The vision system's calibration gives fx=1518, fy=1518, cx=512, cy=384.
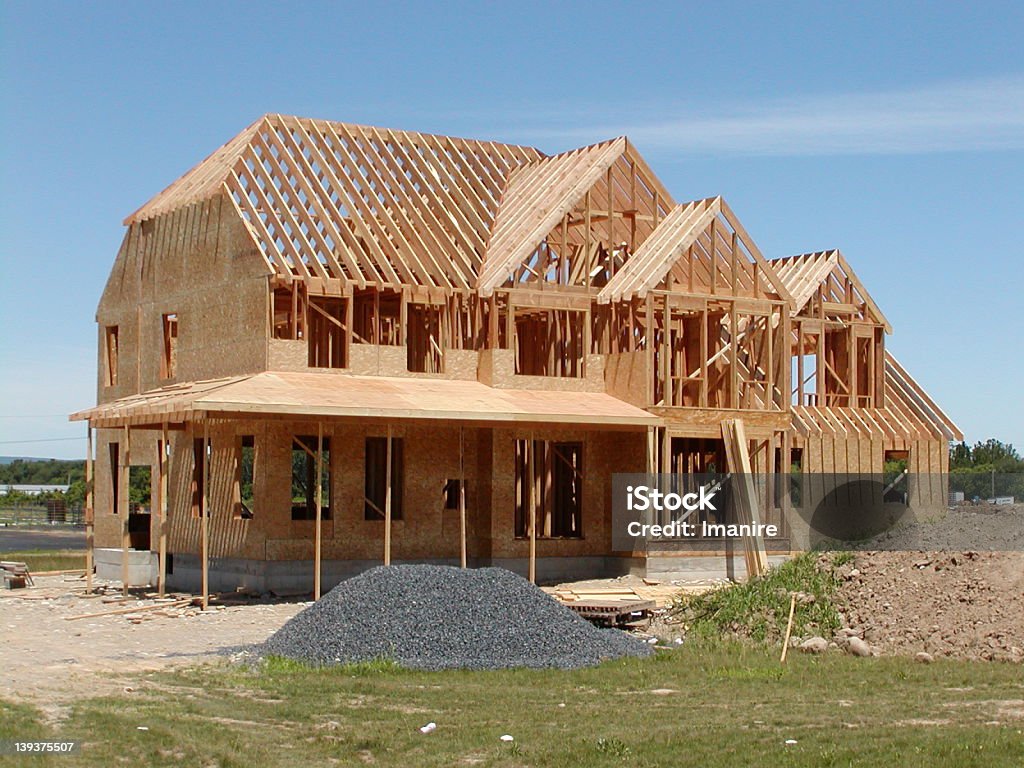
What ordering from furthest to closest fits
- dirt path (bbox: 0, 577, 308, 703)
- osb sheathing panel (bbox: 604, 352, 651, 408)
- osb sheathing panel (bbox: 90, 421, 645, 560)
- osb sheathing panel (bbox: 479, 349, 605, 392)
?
osb sheathing panel (bbox: 604, 352, 651, 408) → osb sheathing panel (bbox: 479, 349, 605, 392) → osb sheathing panel (bbox: 90, 421, 645, 560) → dirt path (bbox: 0, 577, 308, 703)

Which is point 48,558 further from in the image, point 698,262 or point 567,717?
point 567,717

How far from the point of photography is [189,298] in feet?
98.5

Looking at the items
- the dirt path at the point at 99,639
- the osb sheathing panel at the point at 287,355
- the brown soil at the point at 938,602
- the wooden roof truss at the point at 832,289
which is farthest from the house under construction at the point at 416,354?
the brown soil at the point at 938,602

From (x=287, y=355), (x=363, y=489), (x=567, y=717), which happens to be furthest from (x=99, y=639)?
(x=567, y=717)

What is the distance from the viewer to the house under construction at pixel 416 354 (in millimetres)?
26797

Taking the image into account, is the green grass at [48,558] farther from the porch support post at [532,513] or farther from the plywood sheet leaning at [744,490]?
the plywood sheet leaning at [744,490]

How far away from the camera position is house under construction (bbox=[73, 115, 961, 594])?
87.9 ft

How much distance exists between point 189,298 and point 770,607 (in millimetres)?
14751

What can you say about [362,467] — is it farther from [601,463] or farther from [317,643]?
[317,643]

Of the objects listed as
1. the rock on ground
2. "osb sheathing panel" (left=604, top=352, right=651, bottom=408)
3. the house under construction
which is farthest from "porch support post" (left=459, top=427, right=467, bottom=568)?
the rock on ground

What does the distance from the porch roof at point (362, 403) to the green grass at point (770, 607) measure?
5829 mm

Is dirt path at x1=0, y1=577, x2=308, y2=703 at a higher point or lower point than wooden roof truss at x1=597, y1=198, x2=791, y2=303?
lower

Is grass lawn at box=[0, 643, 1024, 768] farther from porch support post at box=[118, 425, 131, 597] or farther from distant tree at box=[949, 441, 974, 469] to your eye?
distant tree at box=[949, 441, 974, 469]

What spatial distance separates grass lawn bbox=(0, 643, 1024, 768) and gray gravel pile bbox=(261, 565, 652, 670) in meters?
0.47
